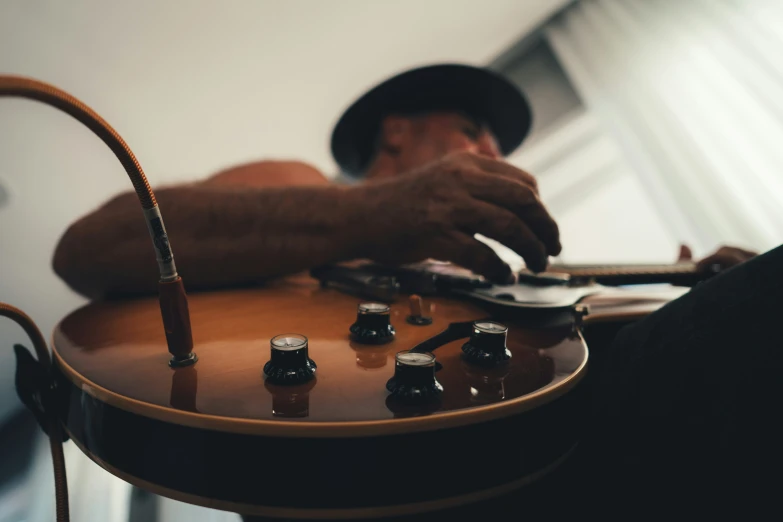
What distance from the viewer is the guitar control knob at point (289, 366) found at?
0.33 m

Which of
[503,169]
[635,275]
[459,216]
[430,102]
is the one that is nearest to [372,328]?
[459,216]

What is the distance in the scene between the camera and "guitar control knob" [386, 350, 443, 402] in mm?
306

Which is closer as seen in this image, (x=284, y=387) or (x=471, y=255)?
(x=284, y=387)

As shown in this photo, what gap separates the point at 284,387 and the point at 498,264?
42 cm

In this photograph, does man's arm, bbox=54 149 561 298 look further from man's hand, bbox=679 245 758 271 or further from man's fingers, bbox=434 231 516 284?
man's hand, bbox=679 245 758 271

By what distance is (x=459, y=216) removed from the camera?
61 centimetres

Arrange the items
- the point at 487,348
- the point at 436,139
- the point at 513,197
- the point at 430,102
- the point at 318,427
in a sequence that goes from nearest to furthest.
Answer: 1. the point at 318,427
2. the point at 487,348
3. the point at 513,197
4. the point at 436,139
5. the point at 430,102

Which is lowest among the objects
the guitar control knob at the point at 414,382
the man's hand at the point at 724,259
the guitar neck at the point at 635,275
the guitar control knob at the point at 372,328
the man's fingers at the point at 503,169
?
the guitar control knob at the point at 414,382

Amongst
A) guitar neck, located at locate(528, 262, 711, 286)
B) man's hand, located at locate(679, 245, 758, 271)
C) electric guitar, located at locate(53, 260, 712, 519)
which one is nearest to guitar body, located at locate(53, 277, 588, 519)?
electric guitar, located at locate(53, 260, 712, 519)

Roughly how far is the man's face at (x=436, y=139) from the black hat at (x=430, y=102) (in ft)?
0.23

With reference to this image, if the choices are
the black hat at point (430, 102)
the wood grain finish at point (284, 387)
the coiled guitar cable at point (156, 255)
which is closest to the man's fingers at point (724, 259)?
the wood grain finish at point (284, 387)

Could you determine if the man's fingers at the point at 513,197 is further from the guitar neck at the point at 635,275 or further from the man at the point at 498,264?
the guitar neck at the point at 635,275

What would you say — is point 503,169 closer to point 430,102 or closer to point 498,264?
point 498,264

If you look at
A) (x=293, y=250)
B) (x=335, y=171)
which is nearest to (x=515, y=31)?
(x=335, y=171)
